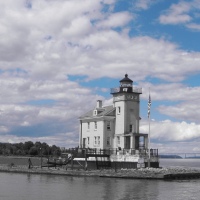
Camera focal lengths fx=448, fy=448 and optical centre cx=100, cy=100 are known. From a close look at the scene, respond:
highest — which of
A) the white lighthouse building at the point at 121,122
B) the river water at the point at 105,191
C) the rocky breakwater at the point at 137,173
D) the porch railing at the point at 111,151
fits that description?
the white lighthouse building at the point at 121,122

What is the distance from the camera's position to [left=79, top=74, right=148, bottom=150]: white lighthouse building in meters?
64.0

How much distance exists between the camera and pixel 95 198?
113ft

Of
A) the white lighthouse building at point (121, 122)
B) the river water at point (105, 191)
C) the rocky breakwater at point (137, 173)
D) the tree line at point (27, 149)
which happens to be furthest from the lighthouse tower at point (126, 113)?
the tree line at point (27, 149)

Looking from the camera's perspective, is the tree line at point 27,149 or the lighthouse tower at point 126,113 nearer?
the lighthouse tower at point 126,113

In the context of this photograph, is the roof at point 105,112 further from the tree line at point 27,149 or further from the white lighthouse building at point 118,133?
the tree line at point 27,149

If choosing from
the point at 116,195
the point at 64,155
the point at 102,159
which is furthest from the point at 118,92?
the point at 116,195

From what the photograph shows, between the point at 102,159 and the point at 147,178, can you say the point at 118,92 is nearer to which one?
the point at 102,159

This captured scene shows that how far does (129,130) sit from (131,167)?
6.42 metres

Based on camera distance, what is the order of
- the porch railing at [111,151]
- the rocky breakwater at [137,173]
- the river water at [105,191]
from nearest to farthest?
the river water at [105,191] < the rocky breakwater at [137,173] < the porch railing at [111,151]

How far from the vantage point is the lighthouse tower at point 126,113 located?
64062mm

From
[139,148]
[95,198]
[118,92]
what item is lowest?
[95,198]

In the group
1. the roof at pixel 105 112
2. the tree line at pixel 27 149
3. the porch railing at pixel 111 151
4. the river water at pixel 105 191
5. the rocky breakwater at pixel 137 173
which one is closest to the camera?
the river water at pixel 105 191

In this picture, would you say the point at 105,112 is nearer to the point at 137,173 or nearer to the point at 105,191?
the point at 137,173

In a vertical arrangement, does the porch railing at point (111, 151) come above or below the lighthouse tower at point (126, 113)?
below
